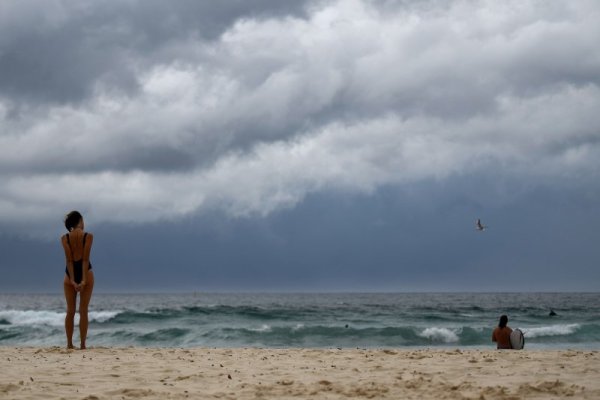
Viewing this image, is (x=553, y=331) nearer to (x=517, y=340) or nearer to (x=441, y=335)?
(x=441, y=335)

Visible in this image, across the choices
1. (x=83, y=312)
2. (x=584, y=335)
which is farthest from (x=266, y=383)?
Answer: (x=584, y=335)

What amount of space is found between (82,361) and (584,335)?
24386 mm

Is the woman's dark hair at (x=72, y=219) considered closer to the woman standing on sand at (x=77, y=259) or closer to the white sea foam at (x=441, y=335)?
the woman standing on sand at (x=77, y=259)

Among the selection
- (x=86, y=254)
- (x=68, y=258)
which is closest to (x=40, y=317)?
(x=68, y=258)

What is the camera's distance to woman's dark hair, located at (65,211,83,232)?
32.9ft

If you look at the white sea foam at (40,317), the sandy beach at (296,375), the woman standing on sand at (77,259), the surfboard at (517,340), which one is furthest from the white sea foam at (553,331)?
the white sea foam at (40,317)

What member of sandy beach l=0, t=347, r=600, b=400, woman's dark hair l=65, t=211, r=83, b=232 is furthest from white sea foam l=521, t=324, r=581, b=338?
woman's dark hair l=65, t=211, r=83, b=232

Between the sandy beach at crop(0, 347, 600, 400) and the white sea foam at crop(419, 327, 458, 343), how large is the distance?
16.0m

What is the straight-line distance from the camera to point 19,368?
8367 mm

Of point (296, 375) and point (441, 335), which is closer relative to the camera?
point (296, 375)

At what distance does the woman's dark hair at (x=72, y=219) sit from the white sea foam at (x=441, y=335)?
18.9m

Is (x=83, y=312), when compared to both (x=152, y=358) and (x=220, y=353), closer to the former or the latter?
(x=152, y=358)

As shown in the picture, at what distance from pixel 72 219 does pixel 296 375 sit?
15.1 feet

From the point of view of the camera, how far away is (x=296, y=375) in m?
8.02
